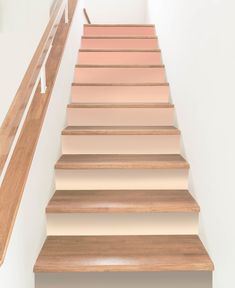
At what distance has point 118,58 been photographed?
3.80 metres

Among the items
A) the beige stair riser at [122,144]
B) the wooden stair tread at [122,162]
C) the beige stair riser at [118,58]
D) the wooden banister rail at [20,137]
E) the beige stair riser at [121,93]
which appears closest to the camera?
the wooden banister rail at [20,137]

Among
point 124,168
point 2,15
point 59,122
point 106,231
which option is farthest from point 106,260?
point 2,15

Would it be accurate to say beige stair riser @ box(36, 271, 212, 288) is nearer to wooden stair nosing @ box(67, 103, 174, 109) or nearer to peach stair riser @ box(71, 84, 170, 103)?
wooden stair nosing @ box(67, 103, 174, 109)

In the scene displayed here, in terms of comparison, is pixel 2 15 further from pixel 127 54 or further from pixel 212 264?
pixel 212 264

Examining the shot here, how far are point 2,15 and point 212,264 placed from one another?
3.42 metres

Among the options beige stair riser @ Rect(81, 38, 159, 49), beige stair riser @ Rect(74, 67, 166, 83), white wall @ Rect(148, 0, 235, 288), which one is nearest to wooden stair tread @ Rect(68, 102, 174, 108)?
white wall @ Rect(148, 0, 235, 288)

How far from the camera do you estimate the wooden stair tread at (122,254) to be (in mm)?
1825

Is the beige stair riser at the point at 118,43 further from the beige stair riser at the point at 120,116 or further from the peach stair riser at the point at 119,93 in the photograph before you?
the beige stair riser at the point at 120,116

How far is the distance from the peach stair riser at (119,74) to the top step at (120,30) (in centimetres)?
102

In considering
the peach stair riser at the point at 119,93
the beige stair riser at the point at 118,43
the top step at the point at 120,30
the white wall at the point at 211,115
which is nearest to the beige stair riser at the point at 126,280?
the white wall at the point at 211,115

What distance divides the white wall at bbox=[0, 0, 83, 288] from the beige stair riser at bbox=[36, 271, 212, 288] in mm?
114

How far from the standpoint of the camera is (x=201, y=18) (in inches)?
84.0

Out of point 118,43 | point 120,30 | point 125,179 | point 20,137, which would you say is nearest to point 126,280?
point 125,179

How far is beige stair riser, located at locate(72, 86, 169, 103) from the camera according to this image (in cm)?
332
